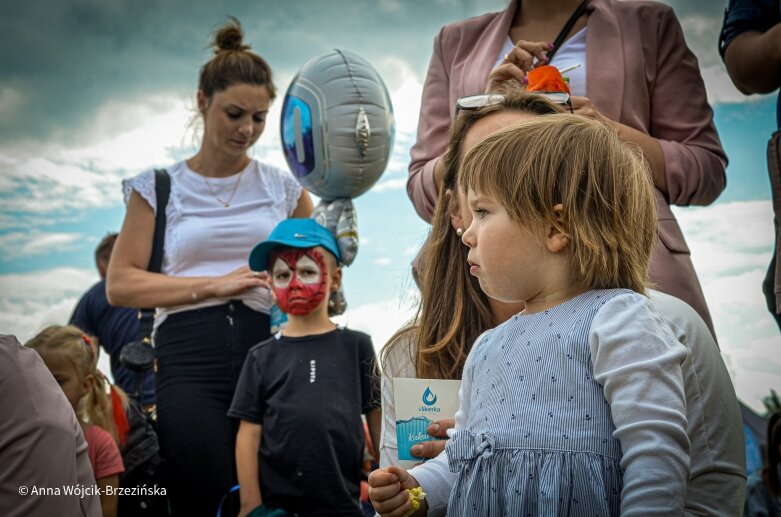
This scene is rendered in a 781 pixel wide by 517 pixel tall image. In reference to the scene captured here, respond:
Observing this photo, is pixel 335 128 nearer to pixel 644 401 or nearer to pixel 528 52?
pixel 528 52

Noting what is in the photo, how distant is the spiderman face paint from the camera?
328 centimetres

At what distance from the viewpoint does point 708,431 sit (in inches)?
67.1

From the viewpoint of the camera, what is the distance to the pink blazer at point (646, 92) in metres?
2.42

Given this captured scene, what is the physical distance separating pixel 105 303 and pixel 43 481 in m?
2.78

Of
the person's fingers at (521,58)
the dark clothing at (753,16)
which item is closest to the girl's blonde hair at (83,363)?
the person's fingers at (521,58)

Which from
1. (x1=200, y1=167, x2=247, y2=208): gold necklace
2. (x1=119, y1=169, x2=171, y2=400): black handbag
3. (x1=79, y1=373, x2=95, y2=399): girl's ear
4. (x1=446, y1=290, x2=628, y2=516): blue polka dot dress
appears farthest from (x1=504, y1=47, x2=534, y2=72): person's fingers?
(x1=79, y1=373, x2=95, y2=399): girl's ear

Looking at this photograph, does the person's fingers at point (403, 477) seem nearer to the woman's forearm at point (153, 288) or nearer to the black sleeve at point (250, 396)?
the black sleeve at point (250, 396)

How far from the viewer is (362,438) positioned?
3.19 m

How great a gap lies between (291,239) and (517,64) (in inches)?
47.9

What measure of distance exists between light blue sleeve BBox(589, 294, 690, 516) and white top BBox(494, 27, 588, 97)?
1.15 m

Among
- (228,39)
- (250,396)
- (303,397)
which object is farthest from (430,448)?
(228,39)

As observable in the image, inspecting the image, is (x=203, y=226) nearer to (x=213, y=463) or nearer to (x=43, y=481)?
(x=213, y=463)

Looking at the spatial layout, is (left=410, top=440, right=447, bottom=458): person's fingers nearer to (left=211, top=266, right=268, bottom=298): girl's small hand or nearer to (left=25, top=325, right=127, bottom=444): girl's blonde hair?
(left=211, top=266, right=268, bottom=298): girl's small hand

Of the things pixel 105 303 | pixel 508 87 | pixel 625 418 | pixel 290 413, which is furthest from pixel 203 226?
pixel 625 418
